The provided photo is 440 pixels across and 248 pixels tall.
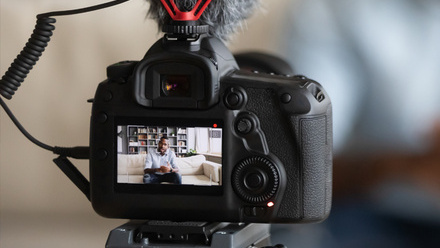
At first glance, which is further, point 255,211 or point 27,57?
point 27,57

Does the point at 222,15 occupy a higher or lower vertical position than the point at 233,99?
higher

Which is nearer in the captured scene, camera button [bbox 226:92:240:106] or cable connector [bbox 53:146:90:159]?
camera button [bbox 226:92:240:106]

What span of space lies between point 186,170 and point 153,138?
59 mm

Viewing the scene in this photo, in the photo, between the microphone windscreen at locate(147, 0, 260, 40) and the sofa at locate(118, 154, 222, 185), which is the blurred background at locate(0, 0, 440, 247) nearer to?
the microphone windscreen at locate(147, 0, 260, 40)

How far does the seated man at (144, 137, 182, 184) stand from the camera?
89cm

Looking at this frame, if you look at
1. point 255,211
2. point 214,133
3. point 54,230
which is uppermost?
point 214,133

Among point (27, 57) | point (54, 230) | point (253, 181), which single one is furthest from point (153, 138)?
point (54, 230)

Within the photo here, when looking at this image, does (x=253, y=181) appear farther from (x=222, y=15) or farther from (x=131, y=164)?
(x=222, y=15)

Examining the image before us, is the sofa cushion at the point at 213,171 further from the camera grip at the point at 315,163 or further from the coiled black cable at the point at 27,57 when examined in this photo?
the coiled black cable at the point at 27,57

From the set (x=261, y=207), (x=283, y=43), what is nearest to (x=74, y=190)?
(x=283, y=43)

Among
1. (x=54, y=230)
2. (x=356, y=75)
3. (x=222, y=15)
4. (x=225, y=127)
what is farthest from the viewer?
(x=54, y=230)

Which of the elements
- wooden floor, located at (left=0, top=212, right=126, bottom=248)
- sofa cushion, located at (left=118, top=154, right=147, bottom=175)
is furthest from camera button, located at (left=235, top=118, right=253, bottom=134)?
wooden floor, located at (left=0, top=212, right=126, bottom=248)

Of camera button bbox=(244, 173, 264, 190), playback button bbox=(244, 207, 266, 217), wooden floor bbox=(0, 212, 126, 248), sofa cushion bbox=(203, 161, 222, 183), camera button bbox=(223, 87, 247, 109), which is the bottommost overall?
wooden floor bbox=(0, 212, 126, 248)

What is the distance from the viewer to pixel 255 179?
0.88m
